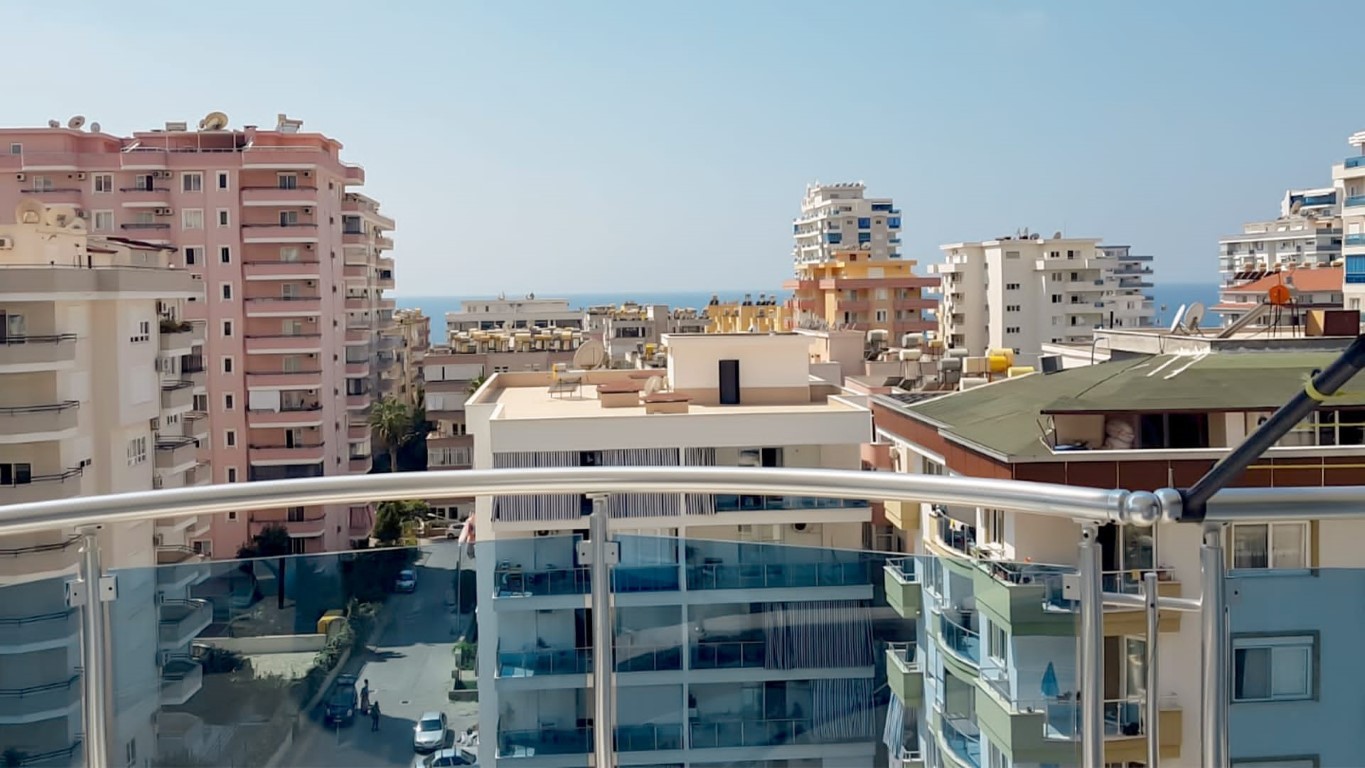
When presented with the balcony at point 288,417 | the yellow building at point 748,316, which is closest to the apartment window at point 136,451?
the balcony at point 288,417

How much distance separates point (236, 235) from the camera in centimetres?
4147

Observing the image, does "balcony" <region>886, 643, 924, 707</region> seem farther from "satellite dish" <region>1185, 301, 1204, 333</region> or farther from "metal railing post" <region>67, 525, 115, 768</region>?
"satellite dish" <region>1185, 301, 1204, 333</region>

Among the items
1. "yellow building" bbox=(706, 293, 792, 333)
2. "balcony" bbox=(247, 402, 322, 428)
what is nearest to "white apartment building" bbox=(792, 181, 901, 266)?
"yellow building" bbox=(706, 293, 792, 333)

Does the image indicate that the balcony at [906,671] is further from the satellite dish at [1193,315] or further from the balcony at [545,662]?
the satellite dish at [1193,315]

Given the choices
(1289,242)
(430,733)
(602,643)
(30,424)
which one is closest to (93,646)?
(430,733)

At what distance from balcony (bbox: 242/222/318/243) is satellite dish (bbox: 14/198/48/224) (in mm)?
16351

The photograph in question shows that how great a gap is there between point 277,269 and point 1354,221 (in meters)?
30.5

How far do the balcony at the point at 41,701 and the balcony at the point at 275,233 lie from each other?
40.7m

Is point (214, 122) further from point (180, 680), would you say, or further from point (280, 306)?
point (180, 680)

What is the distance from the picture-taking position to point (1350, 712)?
2.25 meters

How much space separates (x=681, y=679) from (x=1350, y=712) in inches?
43.2

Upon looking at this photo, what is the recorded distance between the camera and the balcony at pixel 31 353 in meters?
22.7

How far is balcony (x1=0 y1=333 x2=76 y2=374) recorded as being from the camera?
22.7 meters

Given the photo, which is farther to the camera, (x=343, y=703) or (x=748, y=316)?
(x=748, y=316)
